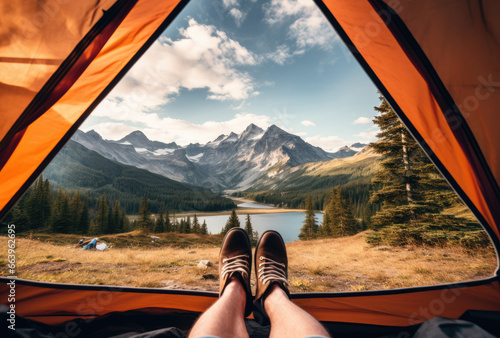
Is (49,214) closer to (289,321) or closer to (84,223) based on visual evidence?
(84,223)

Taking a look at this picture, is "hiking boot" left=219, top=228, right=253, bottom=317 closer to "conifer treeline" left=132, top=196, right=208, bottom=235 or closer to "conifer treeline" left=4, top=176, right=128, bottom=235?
"conifer treeline" left=132, top=196, right=208, bottom=235

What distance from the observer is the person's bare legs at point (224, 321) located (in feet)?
4.24

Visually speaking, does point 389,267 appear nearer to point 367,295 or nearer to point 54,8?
point 367,295

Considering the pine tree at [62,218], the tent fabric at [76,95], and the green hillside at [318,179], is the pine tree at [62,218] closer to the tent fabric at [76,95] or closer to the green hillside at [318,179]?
the tent fabric at [76,95]

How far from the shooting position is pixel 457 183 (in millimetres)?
2084

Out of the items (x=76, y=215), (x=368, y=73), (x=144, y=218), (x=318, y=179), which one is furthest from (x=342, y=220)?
(x=318, y=179)

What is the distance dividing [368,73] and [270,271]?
258 centimetres

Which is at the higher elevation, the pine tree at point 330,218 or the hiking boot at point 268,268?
the hiking boot at point 268,268

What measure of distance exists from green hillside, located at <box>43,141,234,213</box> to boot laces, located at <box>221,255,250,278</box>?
101815mm

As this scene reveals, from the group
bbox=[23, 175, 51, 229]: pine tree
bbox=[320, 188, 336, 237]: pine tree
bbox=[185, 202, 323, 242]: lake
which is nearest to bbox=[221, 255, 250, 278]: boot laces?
bbox=[320, 188, 336, 237]: pine tree

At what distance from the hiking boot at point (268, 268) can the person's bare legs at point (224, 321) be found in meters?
0.29

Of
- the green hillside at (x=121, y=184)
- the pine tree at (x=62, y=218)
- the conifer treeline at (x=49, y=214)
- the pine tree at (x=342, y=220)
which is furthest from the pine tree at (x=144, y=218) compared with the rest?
the green hillside at (x=121, y=184)

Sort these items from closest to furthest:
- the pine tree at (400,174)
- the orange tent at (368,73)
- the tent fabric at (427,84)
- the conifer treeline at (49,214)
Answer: the orange tent at (368,73), the tent fabric at (427,84), the pine tree at (400,174), the conifer treeline at (49,214)

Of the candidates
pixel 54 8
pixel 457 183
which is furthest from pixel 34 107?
pixel 457 183
